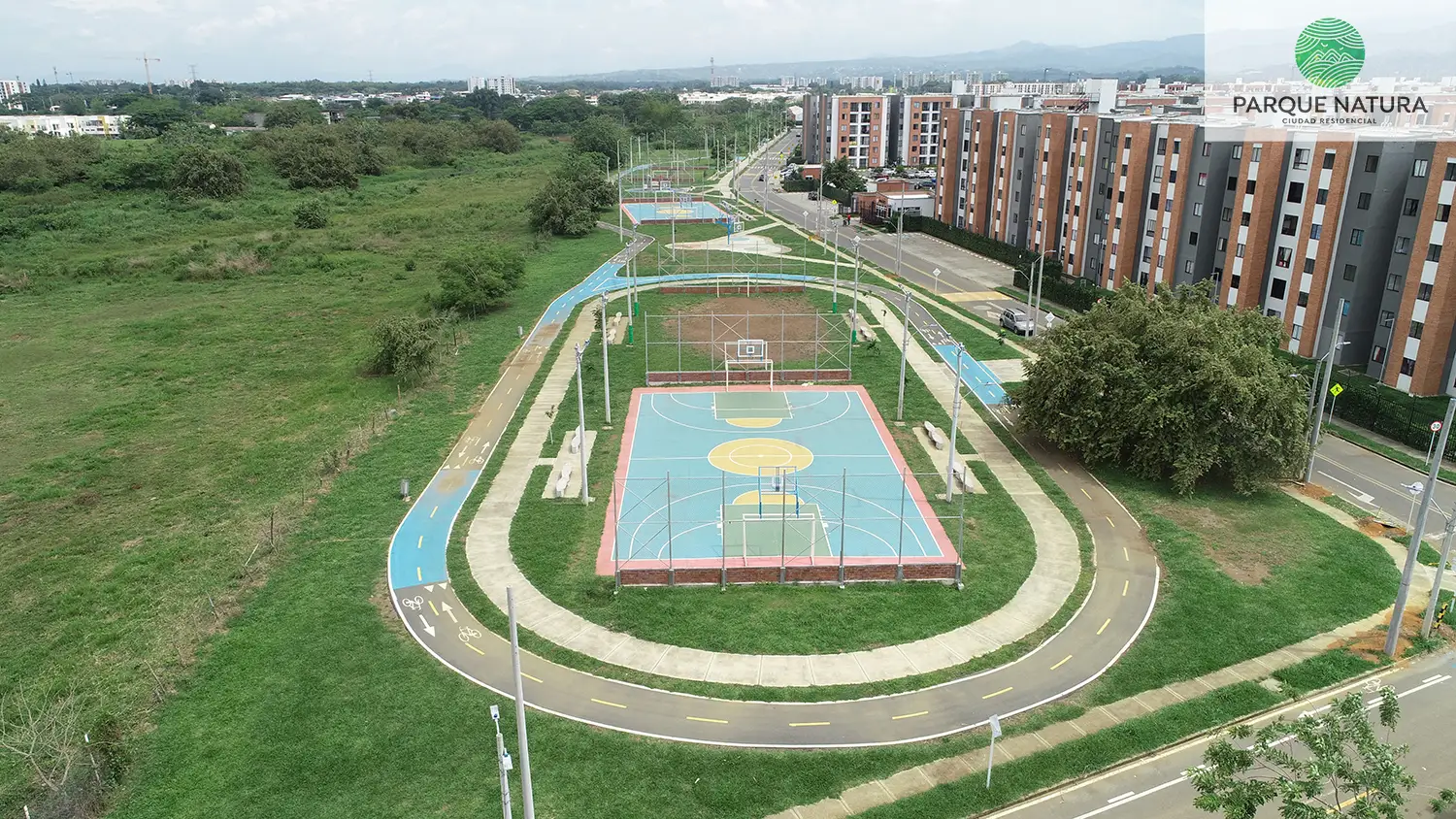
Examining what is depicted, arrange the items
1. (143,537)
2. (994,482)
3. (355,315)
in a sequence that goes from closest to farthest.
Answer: (143,537) < (994,482) < (355,315)

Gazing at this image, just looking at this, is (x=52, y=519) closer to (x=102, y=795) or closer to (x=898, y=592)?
(x=102, y=795)

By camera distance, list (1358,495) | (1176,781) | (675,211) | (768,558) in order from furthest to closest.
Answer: (675,211), (1358,495), (768,558), (1176,781)

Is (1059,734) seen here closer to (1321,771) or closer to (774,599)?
(1321,771)

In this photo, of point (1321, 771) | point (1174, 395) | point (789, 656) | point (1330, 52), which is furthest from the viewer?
point (1330, 52)

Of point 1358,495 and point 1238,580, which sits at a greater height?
point 1358,495

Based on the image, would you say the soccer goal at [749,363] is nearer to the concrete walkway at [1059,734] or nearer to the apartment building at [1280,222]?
the apartment building at [1280,222]

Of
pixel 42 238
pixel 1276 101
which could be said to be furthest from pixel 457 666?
pixel 42 238

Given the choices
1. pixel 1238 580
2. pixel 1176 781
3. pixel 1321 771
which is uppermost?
pixel 1321 771


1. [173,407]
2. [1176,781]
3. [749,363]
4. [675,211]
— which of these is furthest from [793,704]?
[675,211]
